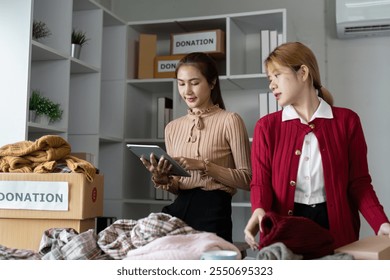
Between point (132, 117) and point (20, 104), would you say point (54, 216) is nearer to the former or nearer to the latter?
point (20, 104)

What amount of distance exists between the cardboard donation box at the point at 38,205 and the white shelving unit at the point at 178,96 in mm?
1737

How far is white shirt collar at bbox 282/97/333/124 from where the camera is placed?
1444mm

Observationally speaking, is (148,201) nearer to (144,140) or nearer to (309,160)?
(144,140)

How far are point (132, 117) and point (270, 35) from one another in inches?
42.8

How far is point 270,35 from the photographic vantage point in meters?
3.11

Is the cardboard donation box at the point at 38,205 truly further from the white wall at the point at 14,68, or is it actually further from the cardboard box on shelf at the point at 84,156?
the cardboard box on shelf at the point at 84,156

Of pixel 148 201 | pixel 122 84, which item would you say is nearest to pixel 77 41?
pixel 122 84

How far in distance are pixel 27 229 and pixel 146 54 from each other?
209 centimetres

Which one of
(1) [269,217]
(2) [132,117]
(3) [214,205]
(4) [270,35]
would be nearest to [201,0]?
(4) [270,35]

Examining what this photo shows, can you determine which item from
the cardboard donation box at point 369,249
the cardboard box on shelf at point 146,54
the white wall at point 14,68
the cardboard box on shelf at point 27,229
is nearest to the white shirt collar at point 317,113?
the cardboard donation box at point 369,249

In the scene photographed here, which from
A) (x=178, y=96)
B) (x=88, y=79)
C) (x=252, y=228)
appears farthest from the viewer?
(x=178, y=96)

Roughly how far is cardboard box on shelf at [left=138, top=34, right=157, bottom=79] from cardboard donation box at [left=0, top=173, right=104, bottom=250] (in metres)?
1.95

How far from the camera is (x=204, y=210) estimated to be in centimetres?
Answer: 172

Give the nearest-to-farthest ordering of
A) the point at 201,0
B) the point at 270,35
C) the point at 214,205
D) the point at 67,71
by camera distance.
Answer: the point at 214,205, the point at 67,71, the point at 270,35, the point at 201,0
